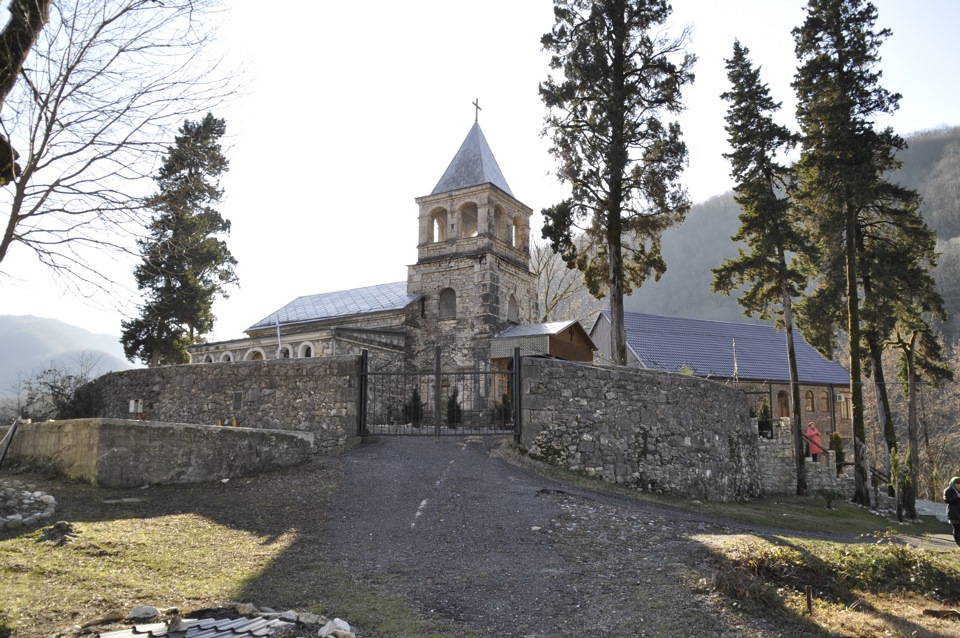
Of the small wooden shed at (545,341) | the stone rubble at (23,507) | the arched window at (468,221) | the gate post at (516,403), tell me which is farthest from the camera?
the arched window at (468,221)

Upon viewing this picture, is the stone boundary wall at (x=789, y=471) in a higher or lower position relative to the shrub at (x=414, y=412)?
lower

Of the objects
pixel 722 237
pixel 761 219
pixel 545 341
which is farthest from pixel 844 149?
pixel 722 237

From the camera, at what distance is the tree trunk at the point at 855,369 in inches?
734

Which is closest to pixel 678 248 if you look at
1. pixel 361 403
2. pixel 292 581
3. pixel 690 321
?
pixel 690 321

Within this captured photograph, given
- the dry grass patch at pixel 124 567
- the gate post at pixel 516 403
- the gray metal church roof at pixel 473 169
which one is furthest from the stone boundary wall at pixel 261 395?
the gray metal church roof at pixel 473 169

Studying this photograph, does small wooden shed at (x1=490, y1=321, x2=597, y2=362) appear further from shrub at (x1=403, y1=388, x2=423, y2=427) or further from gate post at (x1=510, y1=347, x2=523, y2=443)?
gate post at (x1=510, y1=347, x2=523, y2=443)

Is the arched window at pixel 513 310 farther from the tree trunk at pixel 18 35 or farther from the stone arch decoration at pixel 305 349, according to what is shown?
the tree trunk at pixel 18 35

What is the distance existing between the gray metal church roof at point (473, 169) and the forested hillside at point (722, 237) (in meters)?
34.2

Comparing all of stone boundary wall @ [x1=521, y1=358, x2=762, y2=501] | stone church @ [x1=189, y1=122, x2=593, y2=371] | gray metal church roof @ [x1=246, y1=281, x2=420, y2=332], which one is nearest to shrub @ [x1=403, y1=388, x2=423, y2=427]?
stone boundary wall @ [x1=521, y1=358, x2=762, y2=501]

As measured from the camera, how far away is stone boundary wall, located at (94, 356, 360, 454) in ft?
42.3

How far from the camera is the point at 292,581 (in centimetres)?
601

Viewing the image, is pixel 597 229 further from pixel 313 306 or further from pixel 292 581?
pixel 313 306

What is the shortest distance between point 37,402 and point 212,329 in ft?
39.8

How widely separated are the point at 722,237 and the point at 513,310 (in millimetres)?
60652
